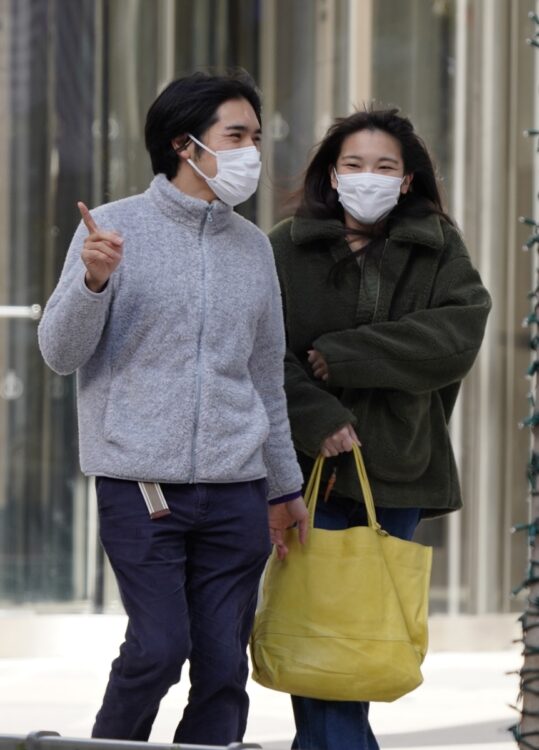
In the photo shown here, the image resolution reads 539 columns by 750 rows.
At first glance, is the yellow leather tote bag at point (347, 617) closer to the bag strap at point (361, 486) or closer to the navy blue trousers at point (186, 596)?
the bag strap at point (361, 486)

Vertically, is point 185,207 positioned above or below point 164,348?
above

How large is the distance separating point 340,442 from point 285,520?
0.25m

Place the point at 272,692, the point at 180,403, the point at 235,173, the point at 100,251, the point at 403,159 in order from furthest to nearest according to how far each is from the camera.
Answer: the point at 272,692, the point at 403,159, the point at 235,173, the point at 180,403, the point at 100,251

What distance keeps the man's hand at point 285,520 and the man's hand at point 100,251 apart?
86 cm

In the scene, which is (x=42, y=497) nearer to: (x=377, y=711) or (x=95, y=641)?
(x=95, y=641)

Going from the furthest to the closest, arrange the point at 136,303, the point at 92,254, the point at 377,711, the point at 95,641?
the point at 95,641 < the point at 377,711 < the point at 136,303 < the point at 92,254

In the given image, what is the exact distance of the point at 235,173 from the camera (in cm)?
390

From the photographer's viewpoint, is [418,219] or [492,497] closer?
[418,219]

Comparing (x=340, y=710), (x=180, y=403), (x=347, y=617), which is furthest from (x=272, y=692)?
(x=180, y=403)

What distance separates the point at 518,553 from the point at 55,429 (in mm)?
2363

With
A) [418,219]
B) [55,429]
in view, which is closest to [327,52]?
[55,429]

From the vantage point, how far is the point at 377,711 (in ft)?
21.5

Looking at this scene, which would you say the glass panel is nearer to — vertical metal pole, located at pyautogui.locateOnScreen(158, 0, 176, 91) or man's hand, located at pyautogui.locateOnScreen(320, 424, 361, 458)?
vertical metal pole, located at pyautogui.locateOnScreen(158, 0, 176, 91)

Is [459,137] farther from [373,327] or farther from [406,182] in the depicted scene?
[373,327]
